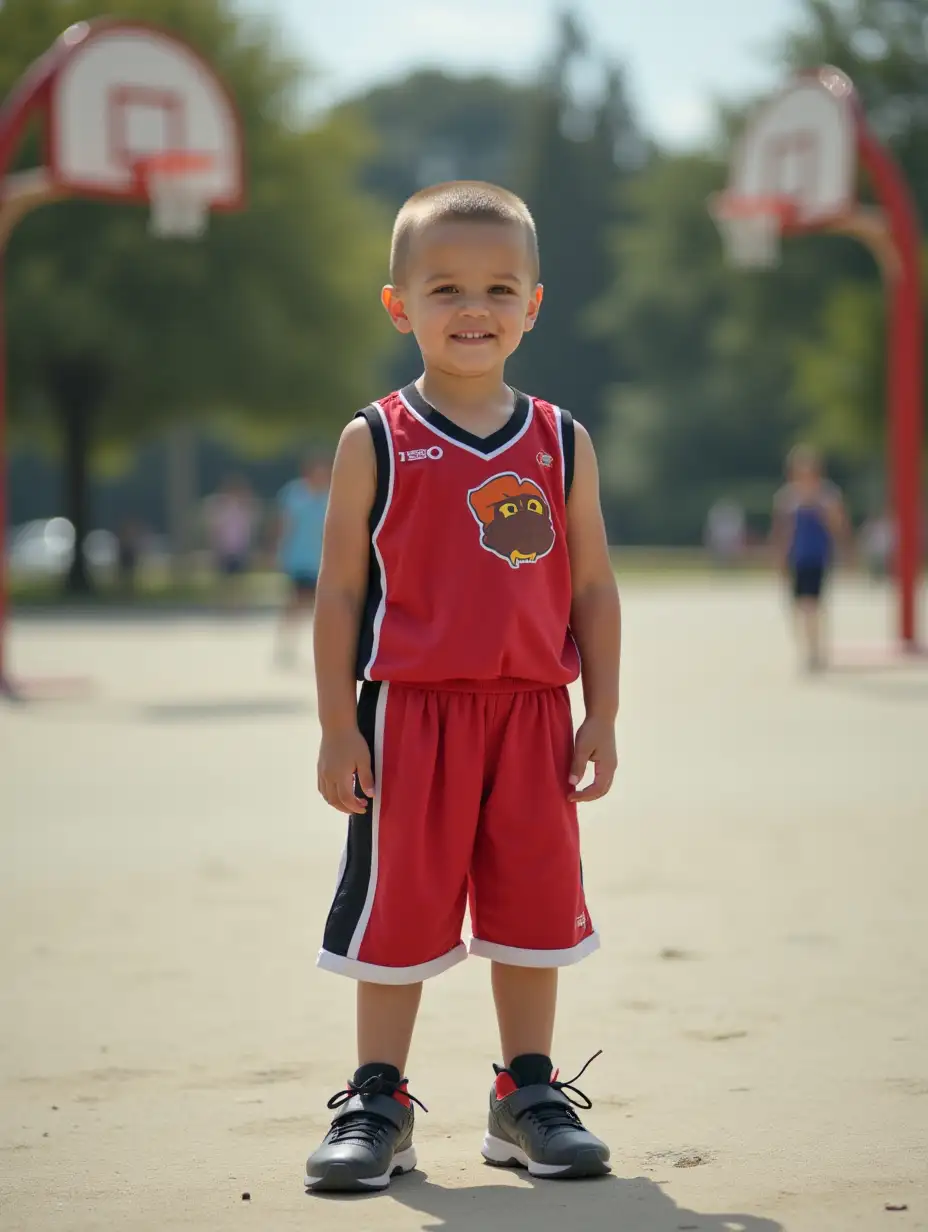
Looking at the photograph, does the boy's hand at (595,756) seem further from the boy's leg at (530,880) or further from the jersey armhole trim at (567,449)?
the jersey armhole trim at (567,449)

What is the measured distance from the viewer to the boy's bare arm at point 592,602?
397 cm

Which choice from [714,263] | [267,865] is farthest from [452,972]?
[714,263]

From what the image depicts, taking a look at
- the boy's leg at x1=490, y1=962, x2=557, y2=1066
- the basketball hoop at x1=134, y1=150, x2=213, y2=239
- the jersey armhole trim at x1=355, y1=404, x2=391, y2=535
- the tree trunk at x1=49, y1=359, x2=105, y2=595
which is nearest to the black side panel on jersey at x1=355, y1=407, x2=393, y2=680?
the jersey armhole trim at x1=355, y1=404, x2=391, y2=535

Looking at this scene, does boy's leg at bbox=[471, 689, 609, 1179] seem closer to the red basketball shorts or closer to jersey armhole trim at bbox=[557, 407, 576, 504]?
the red basketball shorts

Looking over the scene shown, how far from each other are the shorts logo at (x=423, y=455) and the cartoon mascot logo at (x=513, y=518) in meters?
0.10

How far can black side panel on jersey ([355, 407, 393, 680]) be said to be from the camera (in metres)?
3.84

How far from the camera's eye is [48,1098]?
14.3ft

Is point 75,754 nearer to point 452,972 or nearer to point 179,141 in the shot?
point 452,972

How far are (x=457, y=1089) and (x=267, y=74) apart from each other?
107ft

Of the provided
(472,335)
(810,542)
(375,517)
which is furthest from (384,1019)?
(810,542)

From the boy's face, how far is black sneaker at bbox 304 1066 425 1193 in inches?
54.3

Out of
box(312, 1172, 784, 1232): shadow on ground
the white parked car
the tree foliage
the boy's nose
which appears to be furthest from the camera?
the white parked car

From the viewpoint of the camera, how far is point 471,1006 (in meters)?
5.28

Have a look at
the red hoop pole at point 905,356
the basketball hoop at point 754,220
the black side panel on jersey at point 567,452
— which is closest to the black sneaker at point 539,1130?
the black side panel on jersey at point 567,452
